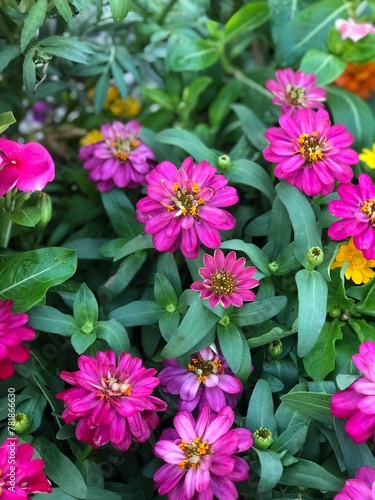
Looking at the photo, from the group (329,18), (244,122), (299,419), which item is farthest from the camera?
(329,18)

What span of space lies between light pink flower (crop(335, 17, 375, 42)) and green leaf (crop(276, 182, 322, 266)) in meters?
0.37

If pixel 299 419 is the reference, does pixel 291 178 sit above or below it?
above

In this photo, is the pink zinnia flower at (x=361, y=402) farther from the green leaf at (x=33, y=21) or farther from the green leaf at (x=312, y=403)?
the green leaf at (x=33, y=21)

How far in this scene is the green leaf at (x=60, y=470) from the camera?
0.68 meters

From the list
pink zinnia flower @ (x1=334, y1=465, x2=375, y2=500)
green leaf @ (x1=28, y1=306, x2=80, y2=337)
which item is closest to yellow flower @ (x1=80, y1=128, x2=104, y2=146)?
green leaf @ (x1=28, y1=306, x2=80, y2=337)

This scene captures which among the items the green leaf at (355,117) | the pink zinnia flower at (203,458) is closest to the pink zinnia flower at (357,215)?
the pink zinnia flower at (203,458)

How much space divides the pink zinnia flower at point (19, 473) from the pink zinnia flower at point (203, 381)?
0.16m

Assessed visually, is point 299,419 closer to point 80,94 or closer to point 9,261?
point 9,261

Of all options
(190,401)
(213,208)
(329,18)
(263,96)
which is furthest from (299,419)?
(329,18)

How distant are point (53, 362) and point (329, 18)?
73 cm

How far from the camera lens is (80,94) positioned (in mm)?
1131

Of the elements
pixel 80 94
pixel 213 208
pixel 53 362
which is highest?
pixel 213 208

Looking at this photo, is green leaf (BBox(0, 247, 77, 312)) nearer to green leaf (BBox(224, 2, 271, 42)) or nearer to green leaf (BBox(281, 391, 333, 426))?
green leaf (BBox(281, 391, 333, 426))

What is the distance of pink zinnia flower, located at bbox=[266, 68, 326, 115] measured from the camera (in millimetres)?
864
